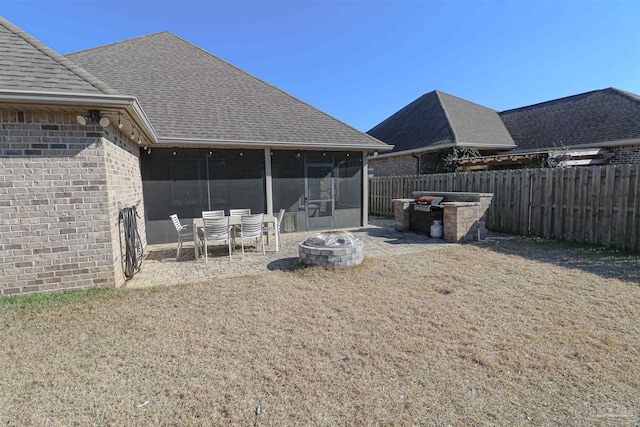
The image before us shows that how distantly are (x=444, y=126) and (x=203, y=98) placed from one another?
38.4 ft

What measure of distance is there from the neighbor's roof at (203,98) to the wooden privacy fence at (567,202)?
3.95 meters

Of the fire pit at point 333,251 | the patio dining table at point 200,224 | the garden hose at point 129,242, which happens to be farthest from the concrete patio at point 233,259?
the fire pit at point 333,251

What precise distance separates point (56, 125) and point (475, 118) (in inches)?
732

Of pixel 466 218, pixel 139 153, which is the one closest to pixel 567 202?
pixel 466 218

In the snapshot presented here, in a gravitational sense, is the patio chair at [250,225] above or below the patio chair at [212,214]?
below

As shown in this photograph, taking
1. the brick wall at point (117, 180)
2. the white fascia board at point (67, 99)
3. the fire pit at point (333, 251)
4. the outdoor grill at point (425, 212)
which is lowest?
the fire pit at point (333, 251)

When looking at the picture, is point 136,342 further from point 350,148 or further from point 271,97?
point 271,97

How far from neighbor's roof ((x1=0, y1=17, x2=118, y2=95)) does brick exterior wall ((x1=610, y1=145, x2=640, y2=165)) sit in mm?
16964

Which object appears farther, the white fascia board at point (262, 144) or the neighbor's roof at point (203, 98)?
the neighbor's roof at point (203, 98)

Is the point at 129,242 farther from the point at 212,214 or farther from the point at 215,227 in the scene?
the point at 212,214

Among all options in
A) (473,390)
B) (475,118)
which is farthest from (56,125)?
(475,118)

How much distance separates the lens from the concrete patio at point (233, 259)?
554cm

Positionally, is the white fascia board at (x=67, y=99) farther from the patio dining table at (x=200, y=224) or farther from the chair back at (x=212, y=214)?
the chair back at (x=212, y=214)

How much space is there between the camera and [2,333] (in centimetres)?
338
